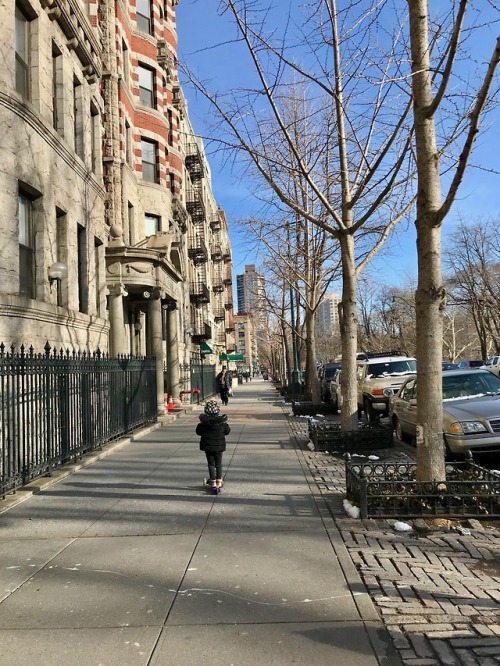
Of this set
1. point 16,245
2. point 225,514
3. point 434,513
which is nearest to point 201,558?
point 225,514

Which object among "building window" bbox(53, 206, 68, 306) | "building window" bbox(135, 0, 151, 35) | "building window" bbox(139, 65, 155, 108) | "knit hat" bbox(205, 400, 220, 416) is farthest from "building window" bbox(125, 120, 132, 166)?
"knit hat" bbox(205, 400, 220, 416)

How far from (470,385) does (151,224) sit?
17.0m

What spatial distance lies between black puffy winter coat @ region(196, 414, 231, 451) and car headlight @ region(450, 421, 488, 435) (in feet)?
11.4

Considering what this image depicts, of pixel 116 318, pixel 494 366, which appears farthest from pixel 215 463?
pixel 494 366

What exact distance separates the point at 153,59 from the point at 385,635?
2498 cm

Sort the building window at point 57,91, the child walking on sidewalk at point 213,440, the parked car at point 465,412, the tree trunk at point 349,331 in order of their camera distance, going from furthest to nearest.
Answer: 1. the building window at point 57,91
2. the tree trunk at point 349,331
3. the parked car at point 465,412
4. the child walking on sidewalk at point 213,440

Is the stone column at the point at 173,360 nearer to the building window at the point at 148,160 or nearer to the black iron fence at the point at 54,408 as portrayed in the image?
the building window at the point at 148,160

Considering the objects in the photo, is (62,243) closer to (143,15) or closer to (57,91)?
(57,91)

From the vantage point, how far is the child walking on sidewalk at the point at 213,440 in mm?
7375

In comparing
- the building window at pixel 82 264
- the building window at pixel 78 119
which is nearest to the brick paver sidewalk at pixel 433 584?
the building window at pixel 82 264

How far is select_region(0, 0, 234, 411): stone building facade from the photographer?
10.2 m

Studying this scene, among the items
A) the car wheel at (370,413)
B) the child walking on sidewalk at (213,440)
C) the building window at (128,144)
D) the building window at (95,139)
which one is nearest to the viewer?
the child walking on sidewalk at (213,440)

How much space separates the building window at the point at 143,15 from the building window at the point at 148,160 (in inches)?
198

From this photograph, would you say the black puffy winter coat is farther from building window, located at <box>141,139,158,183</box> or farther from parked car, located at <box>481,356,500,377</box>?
parked car, located at <box>481,356,500,377</box>
